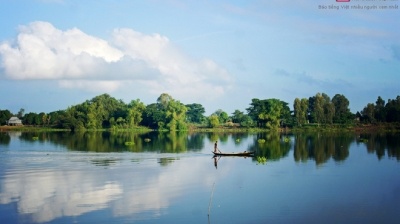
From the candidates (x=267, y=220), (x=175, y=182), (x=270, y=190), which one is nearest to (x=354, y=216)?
(x=267, y=220)

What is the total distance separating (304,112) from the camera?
98375 mm

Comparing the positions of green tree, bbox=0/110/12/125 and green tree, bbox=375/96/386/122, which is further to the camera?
green tree, bbox=0/110/12/125

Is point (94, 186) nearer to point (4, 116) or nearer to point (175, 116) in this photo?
point (175, 116)

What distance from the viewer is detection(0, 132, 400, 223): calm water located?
17.1 m

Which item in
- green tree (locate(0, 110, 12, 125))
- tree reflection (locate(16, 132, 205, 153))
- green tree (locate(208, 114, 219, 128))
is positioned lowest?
tree reflection (locate(16, 132, 205, 153))

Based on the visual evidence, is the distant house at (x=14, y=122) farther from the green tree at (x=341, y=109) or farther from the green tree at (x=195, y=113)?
the green tree at (x=341, y=109)

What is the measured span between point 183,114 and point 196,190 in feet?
261

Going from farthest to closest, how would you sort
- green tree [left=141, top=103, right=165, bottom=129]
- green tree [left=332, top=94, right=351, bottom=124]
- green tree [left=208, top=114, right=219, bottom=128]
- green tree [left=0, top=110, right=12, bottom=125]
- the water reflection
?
1. green tree [left=0, top=110, right=12, bottom=125]
2. green tree [left=208, top=114, right=219, bottom=128]
3. green tree [left=141, top=103, right=165, bottom=129]
4. green tree [left=332, top=94, right=351, bottom=124]
5. the water reflection

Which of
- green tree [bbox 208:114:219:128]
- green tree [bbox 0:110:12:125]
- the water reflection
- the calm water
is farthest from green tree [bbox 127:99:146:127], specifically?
the water reflection

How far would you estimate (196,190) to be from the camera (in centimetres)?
2239

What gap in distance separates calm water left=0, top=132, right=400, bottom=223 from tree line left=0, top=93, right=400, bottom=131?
59.7m

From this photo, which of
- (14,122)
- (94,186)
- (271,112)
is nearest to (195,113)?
(271,112)

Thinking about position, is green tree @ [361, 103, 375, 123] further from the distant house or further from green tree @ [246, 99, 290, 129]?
the distant house

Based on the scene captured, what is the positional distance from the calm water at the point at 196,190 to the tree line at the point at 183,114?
59660 millimetres
